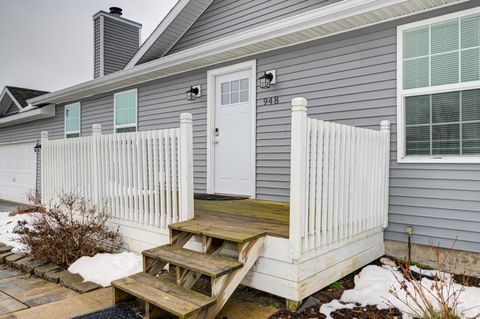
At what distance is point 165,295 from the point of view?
2344 mm

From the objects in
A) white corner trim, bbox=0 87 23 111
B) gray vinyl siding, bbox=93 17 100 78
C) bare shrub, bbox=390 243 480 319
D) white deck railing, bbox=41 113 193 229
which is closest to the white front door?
white deck railing, bbox=41 113 193 229

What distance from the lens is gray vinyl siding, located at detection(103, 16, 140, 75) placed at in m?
9.80

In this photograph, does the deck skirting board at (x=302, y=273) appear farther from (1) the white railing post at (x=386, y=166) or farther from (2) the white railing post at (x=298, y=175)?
(1) the white railing post at (x=386, y=166)

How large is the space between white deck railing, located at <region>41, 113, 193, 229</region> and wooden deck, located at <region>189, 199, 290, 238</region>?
35 centimetres

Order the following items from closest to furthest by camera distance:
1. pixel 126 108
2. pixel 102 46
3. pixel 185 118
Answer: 1. pixel 185 118
2. pixel 126 108
3. pixel 102 46

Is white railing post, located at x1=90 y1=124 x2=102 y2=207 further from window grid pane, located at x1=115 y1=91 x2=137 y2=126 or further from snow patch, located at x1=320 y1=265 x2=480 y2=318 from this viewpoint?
snow patch, located at x1=320 y1=265 x2=480 y2=318

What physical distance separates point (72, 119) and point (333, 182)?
26.4 feet

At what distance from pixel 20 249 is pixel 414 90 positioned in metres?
4.99

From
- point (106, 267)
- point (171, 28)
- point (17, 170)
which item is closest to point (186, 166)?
point (106, 267)

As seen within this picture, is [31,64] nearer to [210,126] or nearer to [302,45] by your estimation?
[210,126]

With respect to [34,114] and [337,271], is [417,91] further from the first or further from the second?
[34,114]

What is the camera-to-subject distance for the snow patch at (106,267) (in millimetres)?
3231

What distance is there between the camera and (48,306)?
8.80ft

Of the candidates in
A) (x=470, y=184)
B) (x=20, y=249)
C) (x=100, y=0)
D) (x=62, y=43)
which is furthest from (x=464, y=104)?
(x=62, y=43)
